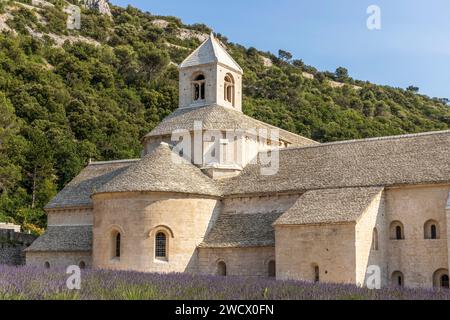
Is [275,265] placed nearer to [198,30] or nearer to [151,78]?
[151,78]

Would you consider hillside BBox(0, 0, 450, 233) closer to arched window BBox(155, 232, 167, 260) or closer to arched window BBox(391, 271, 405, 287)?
arched window BBox(155, 232, 167, 260)

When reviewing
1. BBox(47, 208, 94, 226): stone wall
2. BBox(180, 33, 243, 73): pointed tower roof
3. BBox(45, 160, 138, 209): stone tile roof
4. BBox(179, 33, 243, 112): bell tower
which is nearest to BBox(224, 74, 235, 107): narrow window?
BBox(179, 33, 243, 112): bell tower

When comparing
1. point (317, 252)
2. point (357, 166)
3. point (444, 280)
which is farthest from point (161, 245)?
point (444, 280)

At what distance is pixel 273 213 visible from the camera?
32.3 m

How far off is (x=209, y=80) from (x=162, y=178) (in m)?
10.9

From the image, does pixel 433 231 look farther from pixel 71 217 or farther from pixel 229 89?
pixel 71 217

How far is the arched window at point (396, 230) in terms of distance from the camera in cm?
3003

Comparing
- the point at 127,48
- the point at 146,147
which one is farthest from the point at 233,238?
the point at 127,48

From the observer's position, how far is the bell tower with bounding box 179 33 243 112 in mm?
40406

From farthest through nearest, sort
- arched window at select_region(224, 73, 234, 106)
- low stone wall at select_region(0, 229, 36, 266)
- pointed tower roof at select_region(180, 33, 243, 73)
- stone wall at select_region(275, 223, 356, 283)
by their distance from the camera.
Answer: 1. arched window at select_region(224, 73, 234, 106)
2. low stone wall at select_region(0, 229, 36, 266)
3. pointed tower roof at select_region(180, 33, 243, 73)
4. stone wall at select_region(275, 223, 356, 283)

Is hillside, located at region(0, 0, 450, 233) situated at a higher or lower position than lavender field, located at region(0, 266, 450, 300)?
higher

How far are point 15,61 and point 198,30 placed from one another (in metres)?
51.8

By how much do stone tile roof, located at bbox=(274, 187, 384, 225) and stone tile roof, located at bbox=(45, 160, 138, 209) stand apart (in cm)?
1327

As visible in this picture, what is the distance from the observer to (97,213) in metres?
32.8
